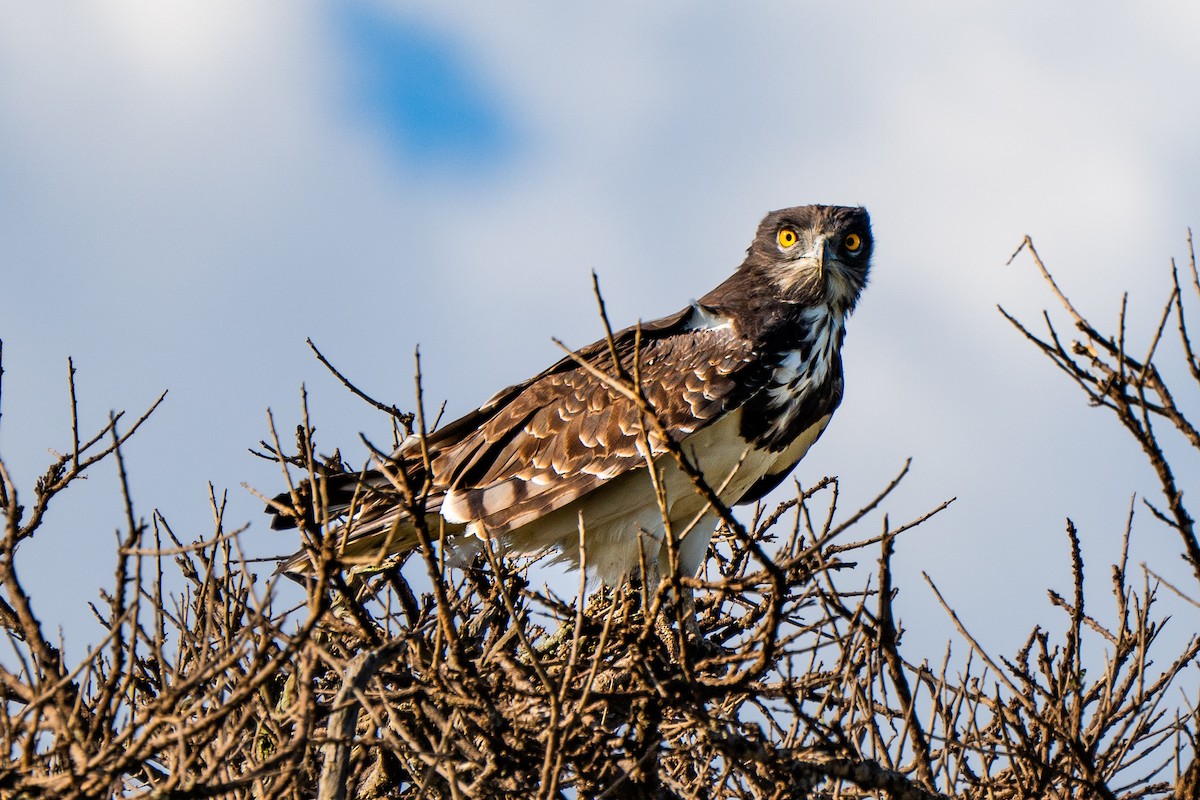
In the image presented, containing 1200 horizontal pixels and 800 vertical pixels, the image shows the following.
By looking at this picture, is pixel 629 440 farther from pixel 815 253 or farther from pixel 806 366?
pixel 815 253

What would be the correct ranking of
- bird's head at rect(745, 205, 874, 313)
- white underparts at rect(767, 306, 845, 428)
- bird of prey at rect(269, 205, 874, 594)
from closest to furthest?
1. bird of prey at rect(269, 205, 874, 594)
2. white underparts at rect(767, 306, 845, 428)
3. bird's head at rect(745, 205, 874, 313)

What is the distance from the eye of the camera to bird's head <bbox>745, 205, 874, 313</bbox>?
629 cm

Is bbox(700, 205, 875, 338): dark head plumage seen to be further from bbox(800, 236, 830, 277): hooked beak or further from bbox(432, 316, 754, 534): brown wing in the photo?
bbox(432, 316, 754, 534): brown wing

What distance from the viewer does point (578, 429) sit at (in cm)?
570

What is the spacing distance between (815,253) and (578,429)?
1.67m

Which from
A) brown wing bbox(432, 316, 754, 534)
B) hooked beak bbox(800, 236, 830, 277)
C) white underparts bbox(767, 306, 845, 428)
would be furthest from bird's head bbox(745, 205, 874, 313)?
brown wing bbox(432, 316, 754, 534)

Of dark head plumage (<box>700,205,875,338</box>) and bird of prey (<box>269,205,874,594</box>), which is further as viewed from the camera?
dark head plumage (<box>700,205,875,338</box>)

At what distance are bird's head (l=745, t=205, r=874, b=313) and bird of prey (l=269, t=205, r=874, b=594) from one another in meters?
0.02

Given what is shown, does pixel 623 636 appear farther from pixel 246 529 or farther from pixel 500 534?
pixel 500 534

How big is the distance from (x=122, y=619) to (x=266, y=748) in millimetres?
2632

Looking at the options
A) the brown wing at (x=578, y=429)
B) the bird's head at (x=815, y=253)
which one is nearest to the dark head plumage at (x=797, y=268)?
the bird's head at (x=815, y=253)

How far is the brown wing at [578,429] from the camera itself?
18.0 ft

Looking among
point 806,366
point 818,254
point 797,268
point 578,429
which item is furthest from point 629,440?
point 818,254

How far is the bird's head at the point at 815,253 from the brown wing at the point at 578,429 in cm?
66
